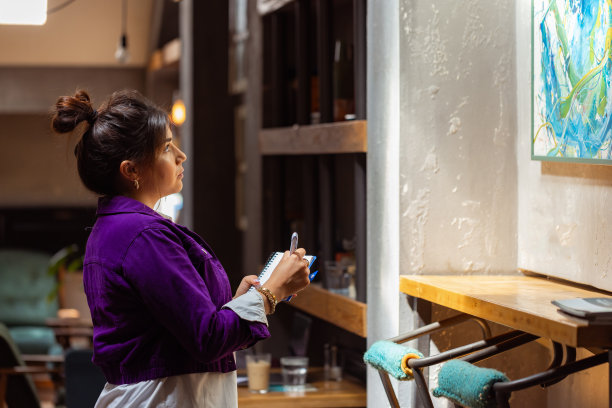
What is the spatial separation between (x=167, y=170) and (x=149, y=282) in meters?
0.29

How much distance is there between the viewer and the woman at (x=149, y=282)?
1.73 m

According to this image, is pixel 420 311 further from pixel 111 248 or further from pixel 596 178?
pixel 111 248

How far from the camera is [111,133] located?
1871 mm

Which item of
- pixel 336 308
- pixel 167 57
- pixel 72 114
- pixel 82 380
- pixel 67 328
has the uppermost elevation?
pixel 167 57

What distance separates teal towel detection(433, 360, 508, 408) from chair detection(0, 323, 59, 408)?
3125 mm

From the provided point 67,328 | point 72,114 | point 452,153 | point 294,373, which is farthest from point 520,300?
point 67,328

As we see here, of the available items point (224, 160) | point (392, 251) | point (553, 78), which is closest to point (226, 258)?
point (224, 160)

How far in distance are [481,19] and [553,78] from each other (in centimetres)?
39

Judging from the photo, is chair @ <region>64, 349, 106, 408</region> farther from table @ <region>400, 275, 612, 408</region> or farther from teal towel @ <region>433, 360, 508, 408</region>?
teal towel @ <region>433, 360, 508, 408</region>

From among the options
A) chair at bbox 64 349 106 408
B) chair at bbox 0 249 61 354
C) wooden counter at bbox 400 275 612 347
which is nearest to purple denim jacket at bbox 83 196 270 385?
wooden counter at bbox 400 275 612 347

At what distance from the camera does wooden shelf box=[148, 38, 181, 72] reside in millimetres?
7681

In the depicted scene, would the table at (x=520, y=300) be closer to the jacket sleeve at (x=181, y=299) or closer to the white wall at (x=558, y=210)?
the white wall at (x=558, y=210)

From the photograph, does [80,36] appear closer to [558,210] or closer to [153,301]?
[558,210]

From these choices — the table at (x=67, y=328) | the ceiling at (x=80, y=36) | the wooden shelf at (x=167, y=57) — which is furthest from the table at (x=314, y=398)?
the ceiling at (x=80, y=36)
